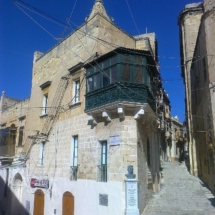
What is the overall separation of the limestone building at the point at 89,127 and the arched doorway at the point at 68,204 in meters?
0.05

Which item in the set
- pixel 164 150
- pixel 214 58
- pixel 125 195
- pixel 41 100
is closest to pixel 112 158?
pixel 125 195

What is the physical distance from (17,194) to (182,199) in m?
12.0

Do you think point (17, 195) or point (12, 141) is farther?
point (12, 141)

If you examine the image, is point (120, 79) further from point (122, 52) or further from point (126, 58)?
point (122, 52)

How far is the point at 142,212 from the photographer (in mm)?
10594

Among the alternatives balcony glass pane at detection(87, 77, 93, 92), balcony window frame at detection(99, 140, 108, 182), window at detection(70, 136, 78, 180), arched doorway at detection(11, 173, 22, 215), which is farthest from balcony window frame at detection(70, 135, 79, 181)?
arched doorway at detection(11, 173, 22, 215)

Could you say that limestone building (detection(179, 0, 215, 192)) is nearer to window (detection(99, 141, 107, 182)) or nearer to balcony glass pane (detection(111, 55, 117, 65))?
balcony glass pane (detection(111, 55, 117, 65))

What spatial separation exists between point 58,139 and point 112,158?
482cm

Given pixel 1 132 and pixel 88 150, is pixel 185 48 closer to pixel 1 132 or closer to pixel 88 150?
pixel 88 150

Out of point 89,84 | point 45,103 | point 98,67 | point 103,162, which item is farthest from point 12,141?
point 98,67

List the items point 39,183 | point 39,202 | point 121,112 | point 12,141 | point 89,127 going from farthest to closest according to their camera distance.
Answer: point 12,141 → point 39,183 → point 39,202 → point 89,127 → point 121,112

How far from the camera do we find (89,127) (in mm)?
12422

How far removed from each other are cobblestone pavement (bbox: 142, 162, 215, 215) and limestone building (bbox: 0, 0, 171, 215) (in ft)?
2.27

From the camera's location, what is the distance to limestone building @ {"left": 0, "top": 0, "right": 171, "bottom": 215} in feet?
35.3
